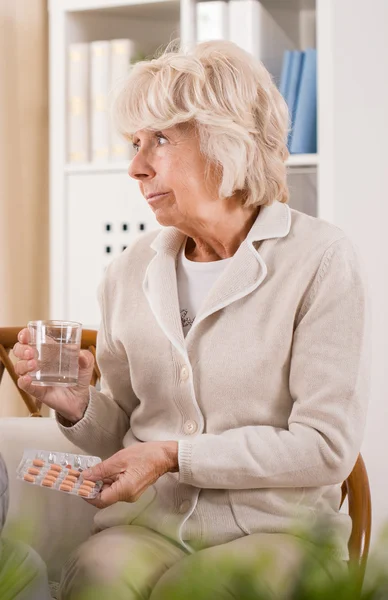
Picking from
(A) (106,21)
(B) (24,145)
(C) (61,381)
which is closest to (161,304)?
(C) (61,381)

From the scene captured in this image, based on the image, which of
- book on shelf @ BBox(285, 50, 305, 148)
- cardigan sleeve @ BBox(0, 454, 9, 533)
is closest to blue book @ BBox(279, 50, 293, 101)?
book on shelf @ BBox(285, 50, 305, 148)

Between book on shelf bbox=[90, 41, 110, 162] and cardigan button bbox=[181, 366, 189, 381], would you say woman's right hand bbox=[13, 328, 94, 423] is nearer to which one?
cardigan button bbox=[181, 366, 189, 381]

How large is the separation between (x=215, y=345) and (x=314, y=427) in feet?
0.69

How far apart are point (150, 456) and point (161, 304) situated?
0.97 feet

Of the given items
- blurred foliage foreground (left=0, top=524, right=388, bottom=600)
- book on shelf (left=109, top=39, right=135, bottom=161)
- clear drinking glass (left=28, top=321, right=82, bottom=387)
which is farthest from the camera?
book on shelf (left=109, top=39, right=135, bottom=161)

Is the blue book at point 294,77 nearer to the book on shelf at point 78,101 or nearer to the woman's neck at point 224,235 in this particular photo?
the book on shelf at point 78,101

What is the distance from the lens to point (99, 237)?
2.50m

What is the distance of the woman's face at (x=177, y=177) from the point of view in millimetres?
1314

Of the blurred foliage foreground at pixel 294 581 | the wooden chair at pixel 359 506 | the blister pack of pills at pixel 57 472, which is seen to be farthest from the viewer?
the wooden chair at pixel 359 506

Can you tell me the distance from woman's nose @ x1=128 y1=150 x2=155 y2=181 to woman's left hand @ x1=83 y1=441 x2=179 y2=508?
460mm

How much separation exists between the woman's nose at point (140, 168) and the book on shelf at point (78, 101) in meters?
1.20

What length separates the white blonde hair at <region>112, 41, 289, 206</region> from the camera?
128 centimetres

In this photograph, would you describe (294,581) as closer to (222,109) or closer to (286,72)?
(222,109)

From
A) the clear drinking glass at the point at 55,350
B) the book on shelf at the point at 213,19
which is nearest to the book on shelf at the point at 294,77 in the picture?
the book on shelf at the point at 213,19
